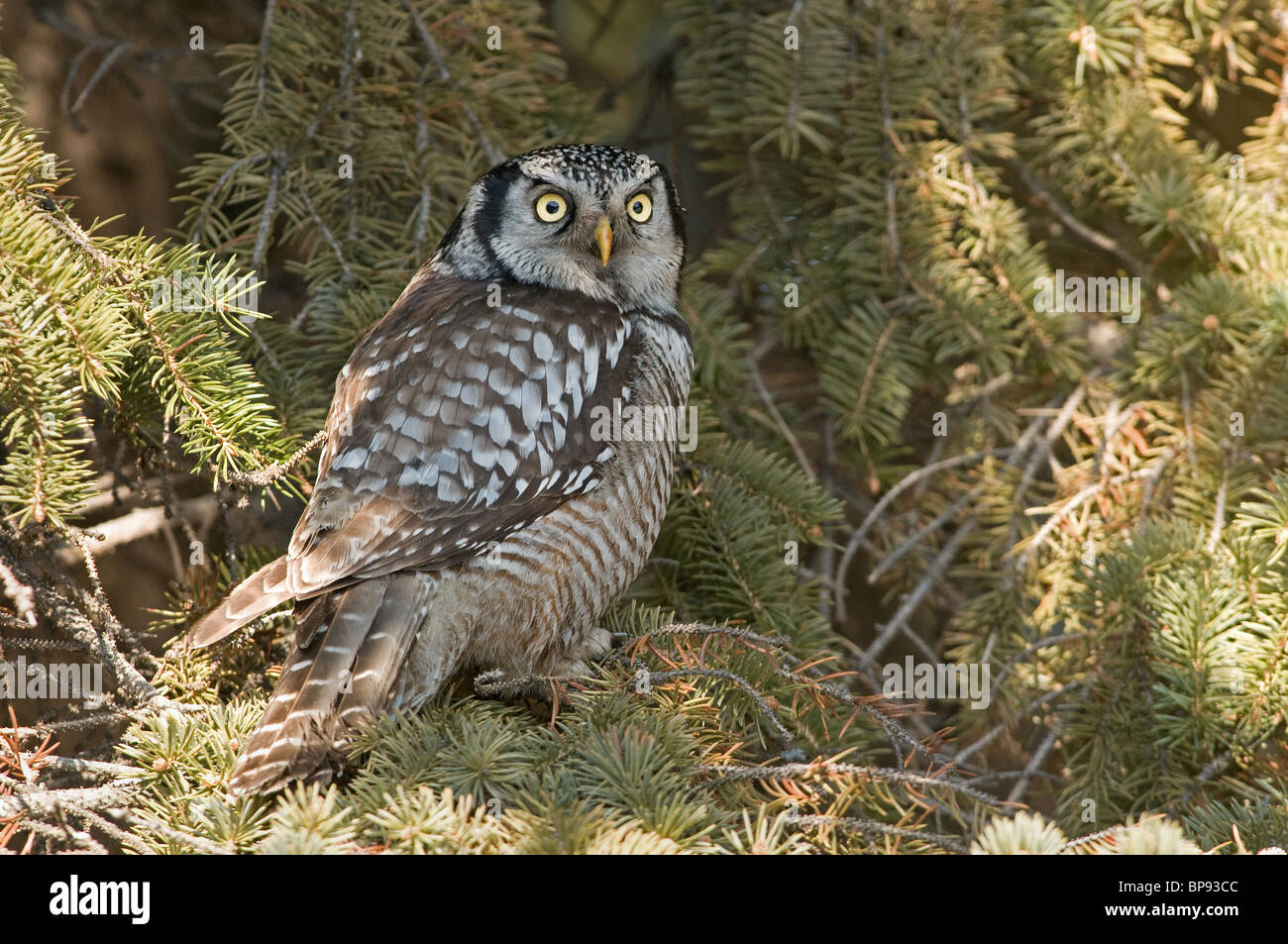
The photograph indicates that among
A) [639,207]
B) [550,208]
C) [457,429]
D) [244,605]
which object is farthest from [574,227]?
[244,605]

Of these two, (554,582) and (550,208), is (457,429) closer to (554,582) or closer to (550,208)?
(554,582)

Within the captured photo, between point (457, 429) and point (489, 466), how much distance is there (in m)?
0.11

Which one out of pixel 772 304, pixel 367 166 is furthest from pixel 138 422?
pixel 772 304

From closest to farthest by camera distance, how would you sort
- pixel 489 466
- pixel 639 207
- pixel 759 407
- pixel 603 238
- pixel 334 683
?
pixel 334 683 < pixel 489 466 < pixel 603 238 < pixel 639 207 < pixel 759 407

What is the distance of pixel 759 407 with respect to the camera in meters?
3.23

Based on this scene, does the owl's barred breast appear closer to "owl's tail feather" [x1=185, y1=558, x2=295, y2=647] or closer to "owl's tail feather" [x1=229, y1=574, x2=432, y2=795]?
"owl's tail feather" [x1=229, y1=574, x2=432, y2=795]

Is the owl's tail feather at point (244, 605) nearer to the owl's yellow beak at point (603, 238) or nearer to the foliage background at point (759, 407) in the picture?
the foliage background at point (759, 407)

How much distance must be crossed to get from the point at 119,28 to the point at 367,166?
1.47m

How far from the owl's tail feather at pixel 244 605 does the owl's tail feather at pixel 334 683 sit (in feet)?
0.41

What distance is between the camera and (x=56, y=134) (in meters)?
3.68

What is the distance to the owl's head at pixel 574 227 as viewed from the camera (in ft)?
8.70

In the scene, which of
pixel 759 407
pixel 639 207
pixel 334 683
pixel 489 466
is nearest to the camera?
pixel 334 683

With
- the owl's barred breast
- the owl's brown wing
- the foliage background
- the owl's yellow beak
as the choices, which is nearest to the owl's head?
the owl's yellow beak
